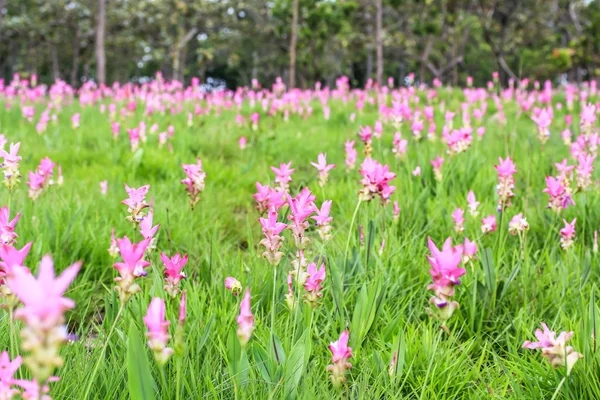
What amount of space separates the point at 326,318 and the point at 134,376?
3.24 feet

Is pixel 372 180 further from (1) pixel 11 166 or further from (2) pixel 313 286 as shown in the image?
(1) pixel 11 166

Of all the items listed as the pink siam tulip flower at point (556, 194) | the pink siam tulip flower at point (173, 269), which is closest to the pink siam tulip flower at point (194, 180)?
the pink siam tulip flower at point (173, 269)

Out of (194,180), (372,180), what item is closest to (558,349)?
(372,180)

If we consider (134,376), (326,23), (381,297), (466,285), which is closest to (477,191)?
(466,285)

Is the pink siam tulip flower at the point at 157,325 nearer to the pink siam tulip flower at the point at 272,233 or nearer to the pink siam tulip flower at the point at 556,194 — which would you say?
the pink siam tulip flower at the point at 272,233

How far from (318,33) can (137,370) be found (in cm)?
2899

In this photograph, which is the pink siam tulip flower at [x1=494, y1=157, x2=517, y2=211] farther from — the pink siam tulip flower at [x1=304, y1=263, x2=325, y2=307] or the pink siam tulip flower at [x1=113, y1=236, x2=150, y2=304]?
the pink siam tulip flower at [x1=113, y1=236, x2=150, y2=304]

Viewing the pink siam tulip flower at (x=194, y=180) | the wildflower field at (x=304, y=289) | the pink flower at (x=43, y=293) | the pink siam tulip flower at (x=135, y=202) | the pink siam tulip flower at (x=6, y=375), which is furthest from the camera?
the pink siam tulip flower at (x=194, y=180)

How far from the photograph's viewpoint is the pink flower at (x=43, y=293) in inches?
24.1

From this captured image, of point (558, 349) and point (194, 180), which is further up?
point (194, 180)

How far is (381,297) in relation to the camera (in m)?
1.93

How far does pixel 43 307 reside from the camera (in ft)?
2.09

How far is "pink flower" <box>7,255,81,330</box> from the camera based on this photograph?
612 millimetres

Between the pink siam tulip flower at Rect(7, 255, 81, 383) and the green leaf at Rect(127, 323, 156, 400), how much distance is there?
36 centimetres
